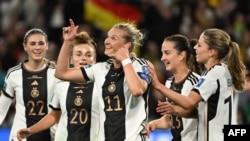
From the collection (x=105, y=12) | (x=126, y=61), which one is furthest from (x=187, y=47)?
(x=105, y=12)

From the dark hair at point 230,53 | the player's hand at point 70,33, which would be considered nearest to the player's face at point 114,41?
the player's hand at point 70,33

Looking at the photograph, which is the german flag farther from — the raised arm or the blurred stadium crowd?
the raised arm

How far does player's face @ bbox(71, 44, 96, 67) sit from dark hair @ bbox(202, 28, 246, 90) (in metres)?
1.71

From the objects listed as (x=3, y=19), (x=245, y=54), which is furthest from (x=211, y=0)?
(x=3, y=19)

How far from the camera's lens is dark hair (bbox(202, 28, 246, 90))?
8.20m

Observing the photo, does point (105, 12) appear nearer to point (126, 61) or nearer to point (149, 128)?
point (149, 128)

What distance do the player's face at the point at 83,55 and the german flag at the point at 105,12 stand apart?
6.38 meters

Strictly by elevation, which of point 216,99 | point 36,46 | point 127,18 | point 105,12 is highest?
point 105,12

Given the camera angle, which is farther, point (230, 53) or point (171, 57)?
point (171, 57)

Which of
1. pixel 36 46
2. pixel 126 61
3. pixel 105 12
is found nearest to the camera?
pixel 126 61

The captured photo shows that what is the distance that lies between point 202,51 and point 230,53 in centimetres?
27

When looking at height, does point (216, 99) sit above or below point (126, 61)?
below

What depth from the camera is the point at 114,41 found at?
8.22 meters

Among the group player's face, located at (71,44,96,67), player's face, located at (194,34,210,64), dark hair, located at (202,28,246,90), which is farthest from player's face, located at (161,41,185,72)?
player's face, located at (71,44,96,67)
